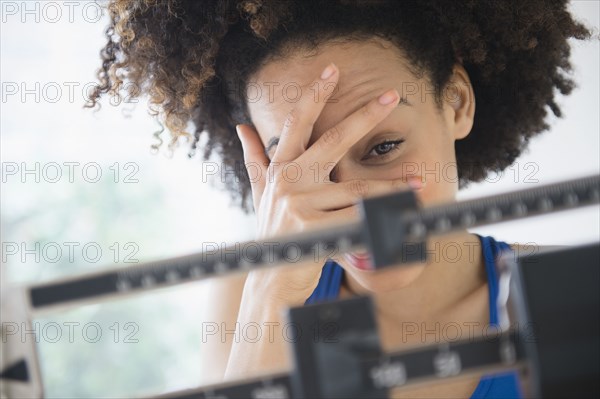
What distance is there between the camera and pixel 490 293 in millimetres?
1467

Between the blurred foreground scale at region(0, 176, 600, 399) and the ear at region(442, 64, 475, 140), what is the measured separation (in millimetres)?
763

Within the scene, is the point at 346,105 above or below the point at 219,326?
above

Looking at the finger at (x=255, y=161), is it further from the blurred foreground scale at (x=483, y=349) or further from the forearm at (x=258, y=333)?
the blurred foreground scale at (x=483, y=349)

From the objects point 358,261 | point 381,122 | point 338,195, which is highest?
point 381,122

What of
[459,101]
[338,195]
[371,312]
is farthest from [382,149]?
[371,312]

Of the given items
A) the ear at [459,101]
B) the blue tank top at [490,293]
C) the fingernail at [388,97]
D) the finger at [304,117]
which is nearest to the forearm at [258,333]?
the blue tank top at [490,293]

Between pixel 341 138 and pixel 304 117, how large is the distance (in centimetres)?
8

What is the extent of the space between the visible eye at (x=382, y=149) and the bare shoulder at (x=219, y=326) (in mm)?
510

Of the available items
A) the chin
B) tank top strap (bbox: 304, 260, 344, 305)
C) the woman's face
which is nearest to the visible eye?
the woman's face

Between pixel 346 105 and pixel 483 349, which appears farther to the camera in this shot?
pixel 346 105

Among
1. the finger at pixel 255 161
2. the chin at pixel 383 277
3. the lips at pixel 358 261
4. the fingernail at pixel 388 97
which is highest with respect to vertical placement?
the fingernail at pixel 388 97

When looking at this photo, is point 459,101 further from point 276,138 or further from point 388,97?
point 276,138

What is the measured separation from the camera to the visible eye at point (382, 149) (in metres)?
1.29

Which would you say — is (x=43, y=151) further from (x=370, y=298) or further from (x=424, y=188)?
(x=370, y=298)
